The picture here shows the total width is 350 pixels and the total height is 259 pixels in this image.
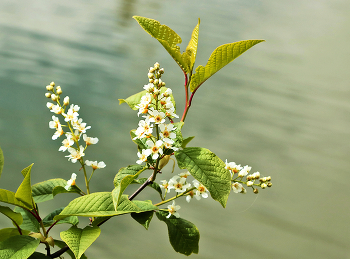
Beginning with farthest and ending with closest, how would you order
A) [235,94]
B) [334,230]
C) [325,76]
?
[325,76], [235,94], [334,230]

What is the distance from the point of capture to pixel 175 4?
158 centimetres

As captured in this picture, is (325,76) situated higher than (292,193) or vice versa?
Answer: (325,76)

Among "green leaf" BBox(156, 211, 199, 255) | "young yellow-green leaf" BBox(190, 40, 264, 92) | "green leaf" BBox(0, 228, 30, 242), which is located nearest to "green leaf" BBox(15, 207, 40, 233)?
"green leaf" BBox(0, 228, 30, 242)

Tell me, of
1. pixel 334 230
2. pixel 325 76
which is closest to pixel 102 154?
pixel 334 230

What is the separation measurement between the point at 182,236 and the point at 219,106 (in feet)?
2.22

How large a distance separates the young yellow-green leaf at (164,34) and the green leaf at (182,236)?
0.59 ft

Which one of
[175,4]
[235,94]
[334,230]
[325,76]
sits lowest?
[334,230]

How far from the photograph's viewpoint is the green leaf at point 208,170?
0.28 m

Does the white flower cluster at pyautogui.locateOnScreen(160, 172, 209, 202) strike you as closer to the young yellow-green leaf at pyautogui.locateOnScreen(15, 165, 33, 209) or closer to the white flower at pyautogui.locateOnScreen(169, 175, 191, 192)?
the white flower at pyautogui.locateOnScreen(169, 175, 191, 192)

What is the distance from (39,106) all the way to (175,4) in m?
1.03

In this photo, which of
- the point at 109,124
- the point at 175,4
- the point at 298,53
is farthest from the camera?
the point at 175,4

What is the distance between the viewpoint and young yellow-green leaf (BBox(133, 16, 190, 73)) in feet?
1.05

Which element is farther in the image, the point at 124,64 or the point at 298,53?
the point at 298,53

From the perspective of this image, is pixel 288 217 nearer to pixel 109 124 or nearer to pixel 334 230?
pixel 334 230
